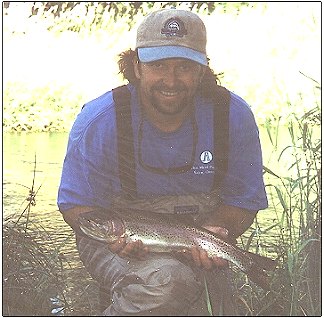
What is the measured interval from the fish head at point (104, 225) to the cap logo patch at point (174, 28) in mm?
489

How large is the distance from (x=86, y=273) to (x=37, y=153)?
362mm

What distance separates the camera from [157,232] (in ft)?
5.38

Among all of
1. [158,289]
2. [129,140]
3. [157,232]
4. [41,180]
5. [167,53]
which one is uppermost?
[167,53]

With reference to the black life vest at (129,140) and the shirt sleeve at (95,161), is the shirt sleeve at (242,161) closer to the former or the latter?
the black life vest at (129,140)

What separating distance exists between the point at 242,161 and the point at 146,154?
258 mm

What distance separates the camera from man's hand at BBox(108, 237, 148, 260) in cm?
163

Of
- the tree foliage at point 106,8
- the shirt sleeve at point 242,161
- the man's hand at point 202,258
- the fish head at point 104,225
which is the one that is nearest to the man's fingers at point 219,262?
the man's hand at point 202,258

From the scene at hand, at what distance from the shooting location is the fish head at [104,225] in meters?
1.63

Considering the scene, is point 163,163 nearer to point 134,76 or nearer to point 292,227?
point 134,76

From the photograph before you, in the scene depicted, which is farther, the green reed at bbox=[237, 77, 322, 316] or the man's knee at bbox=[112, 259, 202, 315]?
the green reed at bbox=[237, 77, 322, 316]

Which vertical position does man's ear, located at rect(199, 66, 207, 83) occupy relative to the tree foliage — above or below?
below

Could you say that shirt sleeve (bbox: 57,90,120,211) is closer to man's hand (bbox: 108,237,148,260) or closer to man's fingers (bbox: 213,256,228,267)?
man's hand (bbox: 108,237,148,260)

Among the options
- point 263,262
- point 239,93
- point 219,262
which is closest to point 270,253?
point 263,262

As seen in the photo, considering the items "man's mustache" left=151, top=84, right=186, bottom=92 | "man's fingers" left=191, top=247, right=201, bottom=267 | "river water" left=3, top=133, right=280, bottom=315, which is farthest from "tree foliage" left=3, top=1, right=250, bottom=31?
"man's fingers" left=191, top=247, right=201, bottom=267
